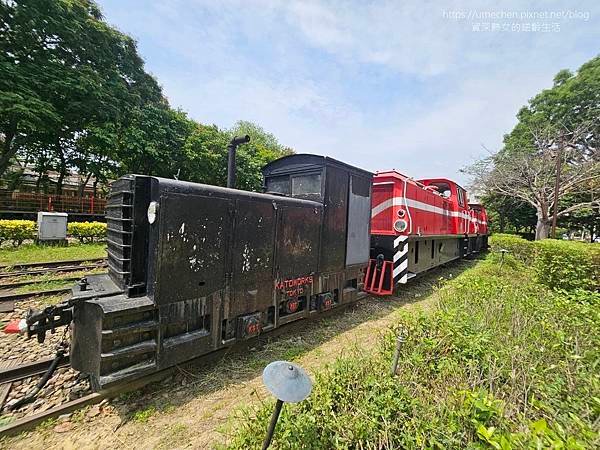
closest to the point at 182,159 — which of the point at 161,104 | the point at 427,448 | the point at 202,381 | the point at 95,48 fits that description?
the point at 161,104

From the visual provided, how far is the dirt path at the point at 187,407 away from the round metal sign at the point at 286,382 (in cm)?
94

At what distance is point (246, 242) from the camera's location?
11.2ft

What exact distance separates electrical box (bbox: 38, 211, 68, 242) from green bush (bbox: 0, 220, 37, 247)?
38cm

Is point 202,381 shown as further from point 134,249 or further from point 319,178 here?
point 319,178

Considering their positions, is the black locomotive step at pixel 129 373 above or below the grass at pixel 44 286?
above

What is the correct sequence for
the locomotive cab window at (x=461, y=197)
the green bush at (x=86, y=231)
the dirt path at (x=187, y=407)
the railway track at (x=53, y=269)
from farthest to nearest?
the green bush at (x=86, y=231), the locomotive cab window at (x=461, y=197), the railway track at (x=53, y=269), the dirt path at (x=187, y=407)

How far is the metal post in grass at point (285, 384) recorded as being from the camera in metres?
1.54

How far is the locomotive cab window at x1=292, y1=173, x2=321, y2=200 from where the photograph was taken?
4.58 m

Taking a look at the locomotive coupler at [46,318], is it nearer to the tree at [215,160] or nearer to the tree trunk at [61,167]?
the tree at [215,160]

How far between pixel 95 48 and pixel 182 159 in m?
7.43

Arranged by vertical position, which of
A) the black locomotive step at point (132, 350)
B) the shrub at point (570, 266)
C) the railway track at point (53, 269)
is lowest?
the railway track at point (53, 269)

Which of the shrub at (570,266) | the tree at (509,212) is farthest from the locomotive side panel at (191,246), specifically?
the tree at (509,212)

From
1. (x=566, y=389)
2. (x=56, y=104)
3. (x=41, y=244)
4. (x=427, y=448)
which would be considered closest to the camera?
(x=427, y=448)

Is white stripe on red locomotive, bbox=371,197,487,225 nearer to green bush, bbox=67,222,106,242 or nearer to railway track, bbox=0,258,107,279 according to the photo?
railway track, bbox=0,258,107,279
